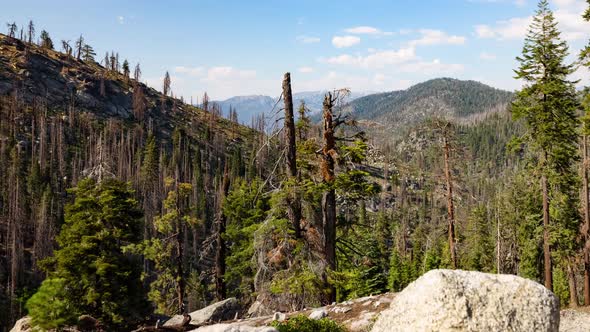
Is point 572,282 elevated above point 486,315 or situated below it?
below

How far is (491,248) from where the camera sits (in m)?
56.4

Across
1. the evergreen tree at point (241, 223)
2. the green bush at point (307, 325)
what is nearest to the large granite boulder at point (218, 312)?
the evergreen tree at point (241, 223)

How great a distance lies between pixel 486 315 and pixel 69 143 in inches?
5169

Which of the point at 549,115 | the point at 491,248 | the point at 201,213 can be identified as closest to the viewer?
the point at 549,115

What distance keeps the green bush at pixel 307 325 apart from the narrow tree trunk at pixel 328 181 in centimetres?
240

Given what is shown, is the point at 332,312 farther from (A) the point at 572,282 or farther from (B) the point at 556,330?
(A) the point at 572,282

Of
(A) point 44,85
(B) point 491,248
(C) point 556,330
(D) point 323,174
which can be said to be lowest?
(B) point 491,248

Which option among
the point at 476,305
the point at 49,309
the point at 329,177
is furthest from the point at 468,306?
the point at 49,309

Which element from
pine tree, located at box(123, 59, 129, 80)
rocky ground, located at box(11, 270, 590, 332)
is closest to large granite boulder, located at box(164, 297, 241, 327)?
rocky ground, located at box(11, 270, 590, 332)

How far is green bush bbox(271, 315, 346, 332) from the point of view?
11.8 meters

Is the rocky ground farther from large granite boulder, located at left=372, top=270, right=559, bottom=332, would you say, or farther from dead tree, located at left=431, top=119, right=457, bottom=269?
dead tree, located at left=431, top=119, right=457, bottom=269

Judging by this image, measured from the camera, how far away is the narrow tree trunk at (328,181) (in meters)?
14.4

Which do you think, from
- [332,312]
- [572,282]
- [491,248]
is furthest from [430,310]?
[491,248]

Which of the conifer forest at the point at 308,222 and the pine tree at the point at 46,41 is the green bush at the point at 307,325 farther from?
the pine tree at the point at 46,41
